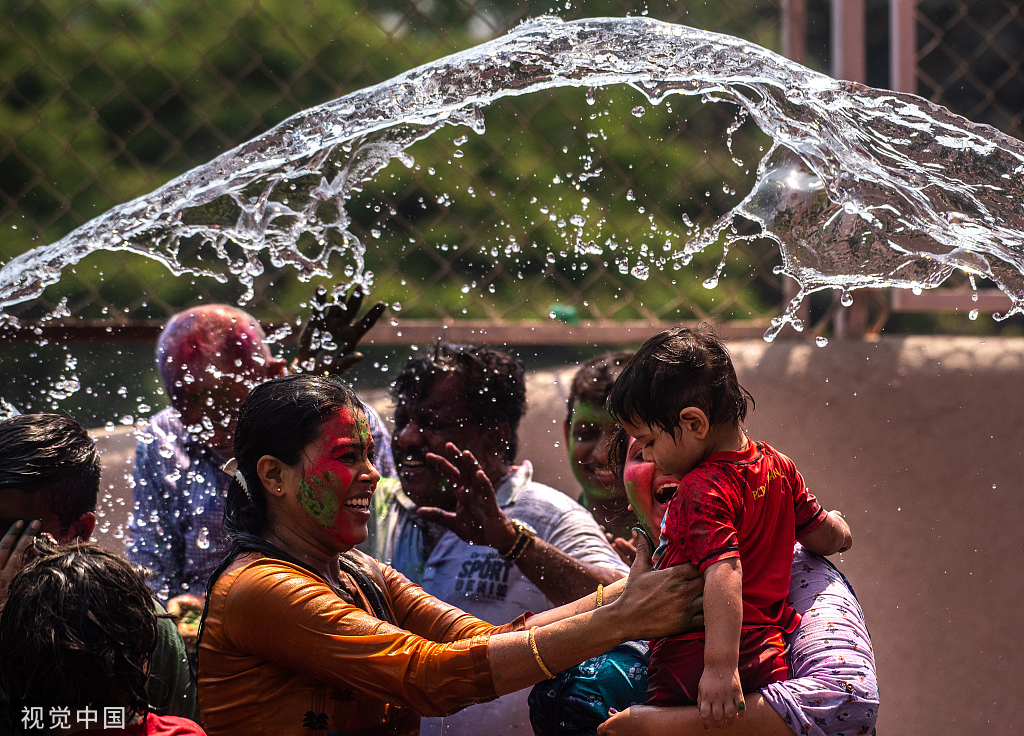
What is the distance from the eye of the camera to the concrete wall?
404 centimetres

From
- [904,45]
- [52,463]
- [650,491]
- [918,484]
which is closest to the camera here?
[650,491]

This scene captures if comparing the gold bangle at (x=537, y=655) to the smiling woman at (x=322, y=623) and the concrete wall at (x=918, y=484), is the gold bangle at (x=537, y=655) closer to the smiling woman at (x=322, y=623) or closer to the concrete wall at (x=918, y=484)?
the smiling woman at (x=322, y=623)

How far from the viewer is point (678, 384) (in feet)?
7.05

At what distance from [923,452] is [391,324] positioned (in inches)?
87.9

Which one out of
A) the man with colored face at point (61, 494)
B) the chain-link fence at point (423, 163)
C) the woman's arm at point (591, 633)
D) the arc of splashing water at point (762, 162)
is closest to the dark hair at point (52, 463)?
the man with colored face at point (61, 494)

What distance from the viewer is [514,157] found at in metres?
6.55

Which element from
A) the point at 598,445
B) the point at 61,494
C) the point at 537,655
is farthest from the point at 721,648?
the point at 61,494

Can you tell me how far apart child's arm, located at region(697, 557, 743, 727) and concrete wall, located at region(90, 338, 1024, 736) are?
2119mm

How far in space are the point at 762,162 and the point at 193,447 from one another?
2.06m

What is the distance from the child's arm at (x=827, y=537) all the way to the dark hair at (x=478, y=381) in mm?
1194

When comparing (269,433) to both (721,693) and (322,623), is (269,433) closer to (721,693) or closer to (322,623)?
(322,623)

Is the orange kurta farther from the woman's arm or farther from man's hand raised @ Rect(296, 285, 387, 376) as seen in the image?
man's hand raised @ Rect(296, 285, 387, 376)

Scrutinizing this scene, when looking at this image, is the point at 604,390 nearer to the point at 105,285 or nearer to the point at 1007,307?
the point at 1007,307

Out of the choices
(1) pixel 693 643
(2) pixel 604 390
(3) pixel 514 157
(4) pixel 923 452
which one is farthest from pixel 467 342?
(3) pixel 514 157
